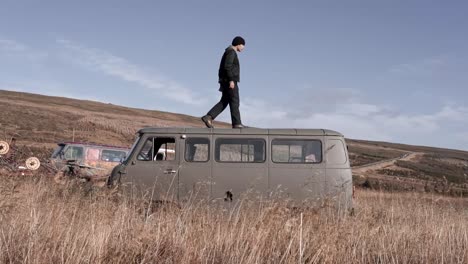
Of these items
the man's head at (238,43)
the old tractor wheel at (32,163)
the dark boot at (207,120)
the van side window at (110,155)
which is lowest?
the old tractor wheel at (32,163)

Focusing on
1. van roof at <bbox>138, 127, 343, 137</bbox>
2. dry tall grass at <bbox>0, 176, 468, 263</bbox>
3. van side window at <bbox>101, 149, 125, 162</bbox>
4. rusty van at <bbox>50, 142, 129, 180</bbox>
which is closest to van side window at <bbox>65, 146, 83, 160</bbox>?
rusty van at <bbox>50, 142, 129, 180</bbox>

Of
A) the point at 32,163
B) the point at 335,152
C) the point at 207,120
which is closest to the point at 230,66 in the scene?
the point at 207,120

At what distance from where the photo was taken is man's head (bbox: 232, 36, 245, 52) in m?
9.16

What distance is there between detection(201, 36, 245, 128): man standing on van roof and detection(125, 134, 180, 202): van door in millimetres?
851

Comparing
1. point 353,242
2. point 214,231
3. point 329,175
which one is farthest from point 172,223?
point 329,175

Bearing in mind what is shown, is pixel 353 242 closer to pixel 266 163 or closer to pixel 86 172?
pixel 266 163

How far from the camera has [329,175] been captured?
8414mm

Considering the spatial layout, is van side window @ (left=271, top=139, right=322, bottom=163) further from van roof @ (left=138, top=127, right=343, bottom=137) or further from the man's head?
the man's head

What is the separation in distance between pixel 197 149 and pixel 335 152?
7.60 ft

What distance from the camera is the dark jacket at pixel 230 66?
9.12 metres

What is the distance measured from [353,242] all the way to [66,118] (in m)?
57.5

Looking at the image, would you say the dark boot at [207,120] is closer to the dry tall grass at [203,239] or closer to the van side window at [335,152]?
the van side window at [335,152]

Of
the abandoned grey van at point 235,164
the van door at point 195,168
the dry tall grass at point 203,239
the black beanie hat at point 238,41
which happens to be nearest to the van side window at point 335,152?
the abandoned grey van at point 235,164

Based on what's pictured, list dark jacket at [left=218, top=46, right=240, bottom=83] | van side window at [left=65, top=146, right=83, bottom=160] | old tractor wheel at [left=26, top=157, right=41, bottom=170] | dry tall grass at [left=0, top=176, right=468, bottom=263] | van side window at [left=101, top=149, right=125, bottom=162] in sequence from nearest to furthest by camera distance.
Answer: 1. dry tall grass at [left=0, top=176, right=468, bottom=263]
2. dark jacket at [left=218, top=46, right=240, bottom=83]
3. old tractor wheel at [left=26, top=157, right=41, bottom=170]
4. van side window at [left=65, top=146, right=83, bottom=160]
5. van side window at [left=101, top=149, right=125, bottom=162]
